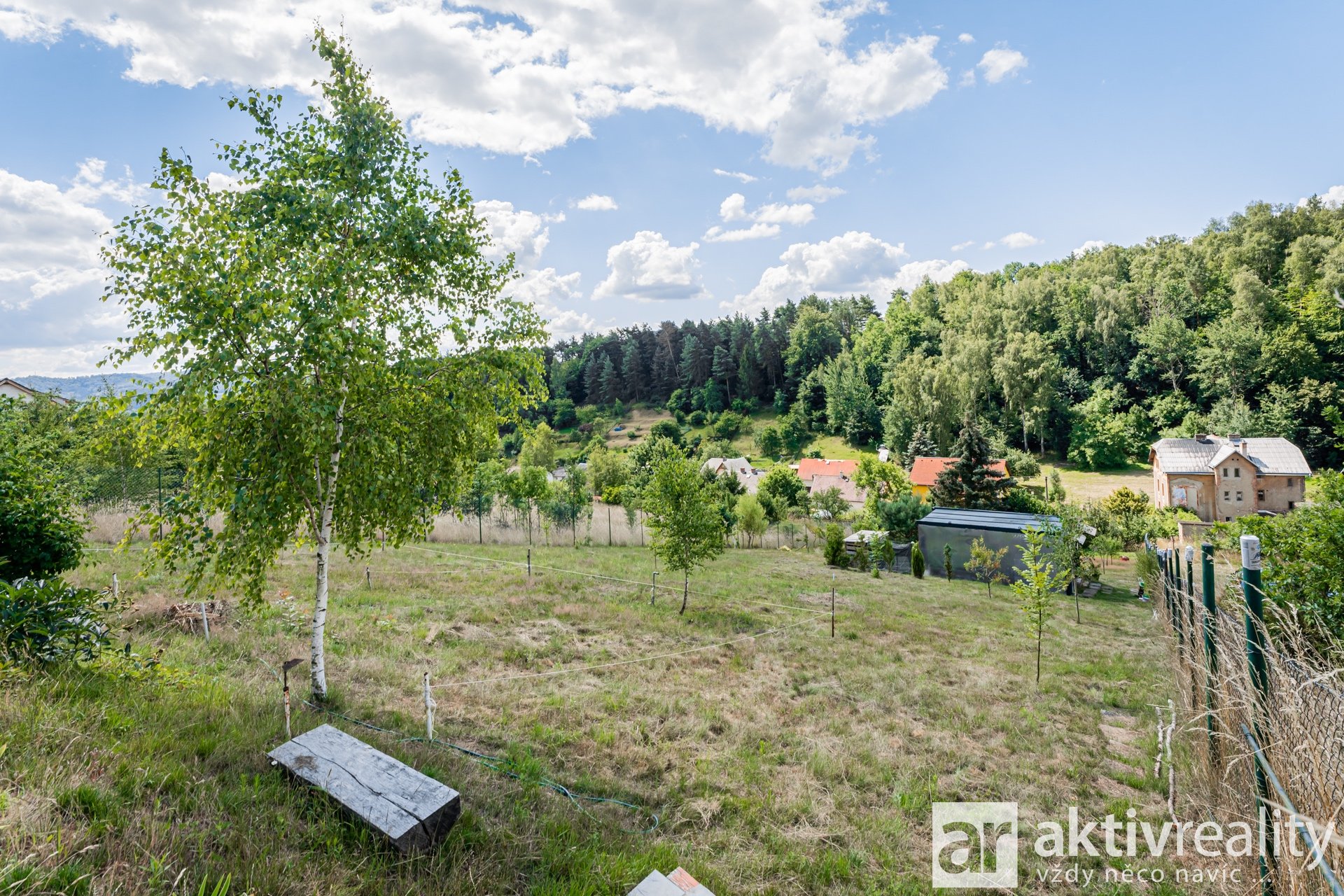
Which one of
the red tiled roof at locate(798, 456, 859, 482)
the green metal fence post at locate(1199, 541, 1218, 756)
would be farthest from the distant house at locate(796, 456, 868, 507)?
the green metal fence post at locate(1199, 541, 1218, 756)

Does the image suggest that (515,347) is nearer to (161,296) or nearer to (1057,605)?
(161,296)

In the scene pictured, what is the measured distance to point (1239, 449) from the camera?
39.8 meters

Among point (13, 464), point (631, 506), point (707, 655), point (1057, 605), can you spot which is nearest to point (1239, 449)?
point (1057, 605)

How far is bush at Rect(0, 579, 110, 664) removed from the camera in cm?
483

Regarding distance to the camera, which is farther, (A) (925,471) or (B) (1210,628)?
(A) (925,471)

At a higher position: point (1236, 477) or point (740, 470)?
point (740, 470)

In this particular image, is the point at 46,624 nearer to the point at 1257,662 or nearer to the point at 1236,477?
the point at 1257,662

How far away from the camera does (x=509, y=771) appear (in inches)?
212

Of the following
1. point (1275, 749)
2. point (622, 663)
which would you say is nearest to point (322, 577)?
point (622, 663)

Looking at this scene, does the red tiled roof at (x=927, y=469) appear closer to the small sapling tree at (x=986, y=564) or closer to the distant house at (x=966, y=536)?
the distant house at (x=966, y=536)

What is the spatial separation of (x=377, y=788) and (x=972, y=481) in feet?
128

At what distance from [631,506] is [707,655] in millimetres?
19761

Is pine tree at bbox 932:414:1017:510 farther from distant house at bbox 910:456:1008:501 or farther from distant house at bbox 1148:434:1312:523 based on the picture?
distant house at bbox 1148:434:1312:523

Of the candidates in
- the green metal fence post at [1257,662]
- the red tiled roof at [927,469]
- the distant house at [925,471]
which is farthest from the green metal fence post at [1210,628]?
the red tiled roof at [927,469]
